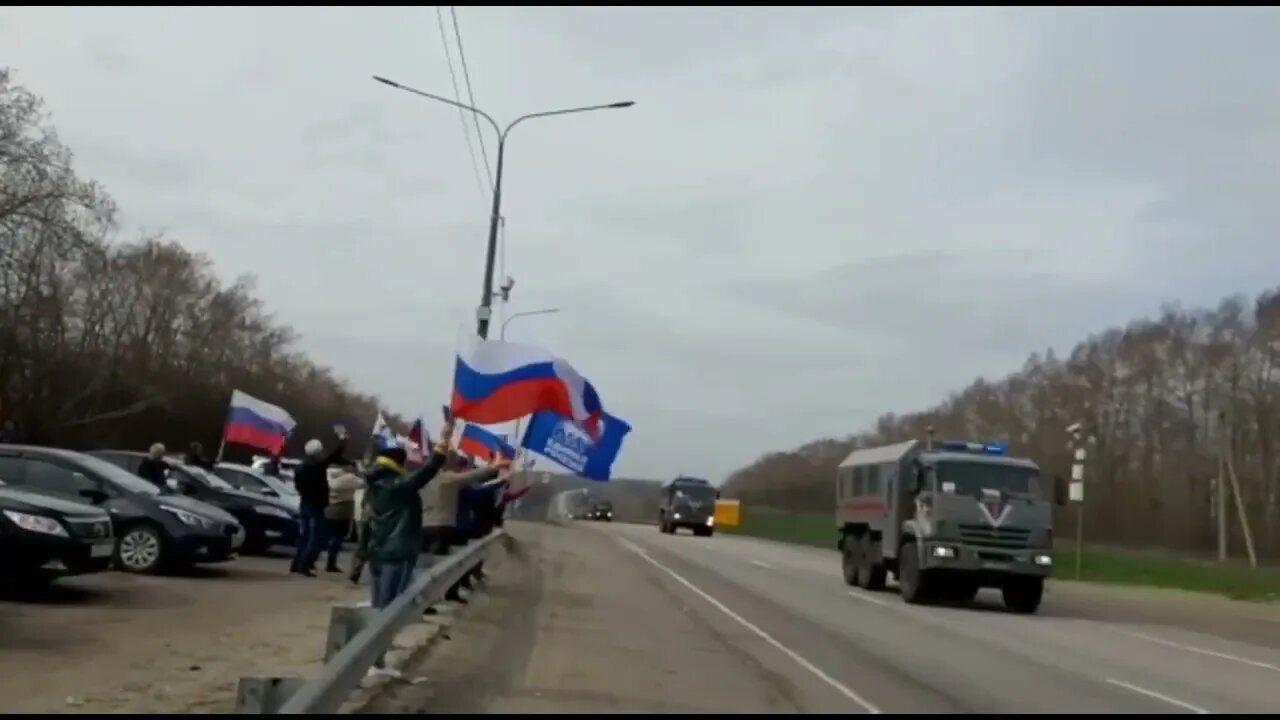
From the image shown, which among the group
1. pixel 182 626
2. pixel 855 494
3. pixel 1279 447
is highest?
pixel 1279 447

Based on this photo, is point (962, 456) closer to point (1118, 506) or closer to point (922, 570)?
point (922, 570)

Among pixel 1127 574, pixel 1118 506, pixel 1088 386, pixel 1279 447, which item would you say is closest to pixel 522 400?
pixel 1127 574

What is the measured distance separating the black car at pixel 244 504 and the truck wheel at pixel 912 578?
9.71 meters

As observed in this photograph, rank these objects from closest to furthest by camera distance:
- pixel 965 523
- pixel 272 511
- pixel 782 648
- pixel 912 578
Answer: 1. pixel 782 648
2. pixel 965 523
3. pixel 272 511
4. pixel 912 578

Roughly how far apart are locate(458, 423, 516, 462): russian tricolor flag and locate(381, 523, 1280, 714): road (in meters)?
2.59

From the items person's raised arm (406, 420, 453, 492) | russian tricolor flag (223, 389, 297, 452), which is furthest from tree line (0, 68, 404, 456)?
person's raised arm (406, 420, 453, 492)

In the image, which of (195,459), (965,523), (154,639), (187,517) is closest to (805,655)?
(154,639)

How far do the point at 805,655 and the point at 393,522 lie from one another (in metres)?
4.60

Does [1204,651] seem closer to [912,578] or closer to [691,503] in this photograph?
[912,578]

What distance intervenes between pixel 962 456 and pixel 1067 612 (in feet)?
11.6

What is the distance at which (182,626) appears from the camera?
571 inches

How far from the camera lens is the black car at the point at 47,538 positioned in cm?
1416

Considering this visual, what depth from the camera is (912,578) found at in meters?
24.4

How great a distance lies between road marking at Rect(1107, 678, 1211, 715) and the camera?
39.7ft
